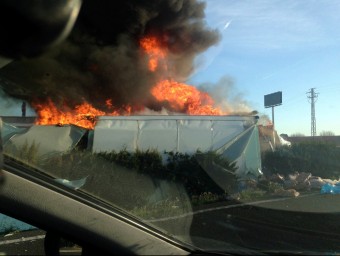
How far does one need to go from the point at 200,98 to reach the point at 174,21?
12.1 feet

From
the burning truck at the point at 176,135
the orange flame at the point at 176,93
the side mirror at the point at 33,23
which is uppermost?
the orange flame at the point at 176,93

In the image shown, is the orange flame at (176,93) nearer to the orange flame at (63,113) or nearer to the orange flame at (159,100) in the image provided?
Answer: the orange flame at (159,100)

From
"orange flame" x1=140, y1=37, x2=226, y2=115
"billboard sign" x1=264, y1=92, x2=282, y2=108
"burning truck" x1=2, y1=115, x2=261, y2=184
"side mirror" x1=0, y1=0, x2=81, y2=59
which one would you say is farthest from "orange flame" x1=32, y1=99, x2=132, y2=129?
"billboard sign" x1=264, y1=92, x2=282, y2=108

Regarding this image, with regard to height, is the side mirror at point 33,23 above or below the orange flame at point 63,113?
below

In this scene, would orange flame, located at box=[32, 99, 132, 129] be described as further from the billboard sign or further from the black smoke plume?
the billboard sign

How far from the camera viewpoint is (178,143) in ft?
46.7

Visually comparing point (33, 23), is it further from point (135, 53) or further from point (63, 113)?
point (63, 113)

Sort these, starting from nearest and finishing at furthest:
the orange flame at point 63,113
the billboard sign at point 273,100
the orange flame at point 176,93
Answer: the orange flame at point 63,113 < the orange flame at point 176,93 < the billboard sign at point 273,100

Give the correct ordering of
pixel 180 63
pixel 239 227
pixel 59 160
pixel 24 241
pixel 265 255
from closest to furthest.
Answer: pixel 265 255 < pixel 24 241 < pixel 239 227 < pixel 59 160 < pixel 180 63

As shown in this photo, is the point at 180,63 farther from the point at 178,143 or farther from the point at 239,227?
the point at 239,227

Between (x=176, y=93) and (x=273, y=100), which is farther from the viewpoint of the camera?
(x=273, y=100)

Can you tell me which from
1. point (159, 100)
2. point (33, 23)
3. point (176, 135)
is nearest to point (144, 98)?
point (159, 100)

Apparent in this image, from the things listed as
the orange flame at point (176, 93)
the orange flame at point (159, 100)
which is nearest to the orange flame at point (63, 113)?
the orange flame at point (159, 100)

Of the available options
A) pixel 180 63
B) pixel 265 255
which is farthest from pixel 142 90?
pixel 265 255
